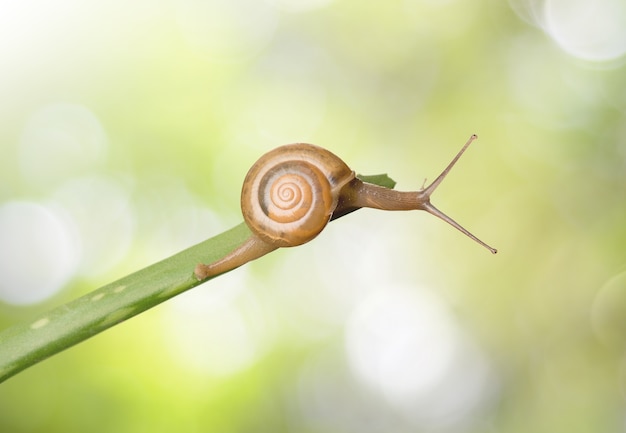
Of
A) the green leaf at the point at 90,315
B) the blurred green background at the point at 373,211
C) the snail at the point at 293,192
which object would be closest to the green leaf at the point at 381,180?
the snail at the point at 293,192

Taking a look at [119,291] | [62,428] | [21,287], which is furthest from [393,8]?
[119,291]

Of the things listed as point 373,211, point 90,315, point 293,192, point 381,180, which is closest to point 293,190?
point 293,192

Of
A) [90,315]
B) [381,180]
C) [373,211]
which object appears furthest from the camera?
[373,211]

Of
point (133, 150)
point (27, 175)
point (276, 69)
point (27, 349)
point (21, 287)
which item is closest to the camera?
point (27, 349)

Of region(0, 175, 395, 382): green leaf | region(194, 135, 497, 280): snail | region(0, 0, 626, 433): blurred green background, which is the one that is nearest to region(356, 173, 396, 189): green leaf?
region(194, 135, 497, 280): snail

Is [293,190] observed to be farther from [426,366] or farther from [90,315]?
[426,366]

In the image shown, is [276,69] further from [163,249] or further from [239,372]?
[239,372]

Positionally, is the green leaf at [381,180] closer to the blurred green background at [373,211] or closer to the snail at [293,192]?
the snail at [293,192]
